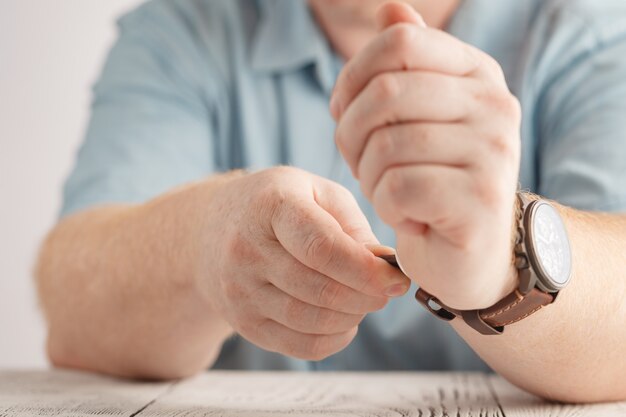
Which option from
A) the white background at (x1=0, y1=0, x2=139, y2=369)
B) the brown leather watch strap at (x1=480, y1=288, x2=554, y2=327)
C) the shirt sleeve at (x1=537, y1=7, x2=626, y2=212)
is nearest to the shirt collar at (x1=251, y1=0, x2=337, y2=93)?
the shirt sleeve at (x1=537, y1=7, x2=626, y2=212)

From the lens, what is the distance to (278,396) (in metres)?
0.76

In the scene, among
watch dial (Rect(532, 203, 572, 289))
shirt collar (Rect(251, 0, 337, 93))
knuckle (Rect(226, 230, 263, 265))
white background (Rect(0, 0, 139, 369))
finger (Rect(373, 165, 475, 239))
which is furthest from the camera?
white background (Rect(0, 0, 139, 369))

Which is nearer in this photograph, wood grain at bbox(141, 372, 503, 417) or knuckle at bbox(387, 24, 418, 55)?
knuckle at bbox(387, 24, 418, 55)

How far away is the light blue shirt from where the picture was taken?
3.43 ft

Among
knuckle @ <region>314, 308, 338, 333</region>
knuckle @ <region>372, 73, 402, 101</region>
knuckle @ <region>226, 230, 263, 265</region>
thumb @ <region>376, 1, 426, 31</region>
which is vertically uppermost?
thumb @ <region>376, 1, 426, 31</region>

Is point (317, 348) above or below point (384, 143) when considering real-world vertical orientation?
below

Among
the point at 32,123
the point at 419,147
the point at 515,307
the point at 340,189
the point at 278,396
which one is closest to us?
the point at 419,147

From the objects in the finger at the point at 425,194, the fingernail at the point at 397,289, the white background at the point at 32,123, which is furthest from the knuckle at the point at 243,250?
the white background at the point at 32,123

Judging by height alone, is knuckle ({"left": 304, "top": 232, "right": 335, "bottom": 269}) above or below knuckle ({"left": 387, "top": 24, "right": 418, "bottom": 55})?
below

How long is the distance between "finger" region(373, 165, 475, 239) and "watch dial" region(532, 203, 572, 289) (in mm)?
109

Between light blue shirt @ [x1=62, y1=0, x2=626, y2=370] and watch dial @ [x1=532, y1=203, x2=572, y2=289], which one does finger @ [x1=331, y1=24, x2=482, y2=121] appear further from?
light blue shirt @ [x1=62, y1=0, x2=626, y2=370]

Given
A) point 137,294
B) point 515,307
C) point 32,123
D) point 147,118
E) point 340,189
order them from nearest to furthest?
1. point 515,307
2. point 340,189
3. point 137,294
4. point 147,118
5. point 32,123

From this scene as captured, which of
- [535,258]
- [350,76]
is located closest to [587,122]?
[535,258]

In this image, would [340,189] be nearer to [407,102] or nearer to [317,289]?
[317,289]
